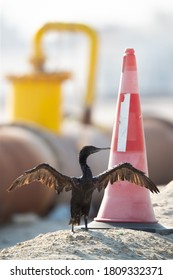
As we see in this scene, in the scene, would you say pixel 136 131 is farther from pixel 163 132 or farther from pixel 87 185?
pixel 163 132

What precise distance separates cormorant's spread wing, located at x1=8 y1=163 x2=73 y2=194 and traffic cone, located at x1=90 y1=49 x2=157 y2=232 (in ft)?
1.99

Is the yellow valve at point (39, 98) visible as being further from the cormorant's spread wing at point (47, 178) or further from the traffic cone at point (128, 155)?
the cormorant's spread wing at point (47, 178)

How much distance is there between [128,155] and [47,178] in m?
0.80

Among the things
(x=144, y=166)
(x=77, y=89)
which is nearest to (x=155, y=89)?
(x=77, y=89)

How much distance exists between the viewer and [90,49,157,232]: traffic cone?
6.93 m

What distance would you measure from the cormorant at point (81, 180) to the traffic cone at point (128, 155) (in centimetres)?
40

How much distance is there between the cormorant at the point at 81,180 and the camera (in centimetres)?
641

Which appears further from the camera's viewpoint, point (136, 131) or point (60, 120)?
point (60, 120)

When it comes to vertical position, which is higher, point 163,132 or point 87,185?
point 163,132

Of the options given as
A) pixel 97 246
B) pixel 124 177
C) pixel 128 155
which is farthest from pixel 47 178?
pixel 128 155

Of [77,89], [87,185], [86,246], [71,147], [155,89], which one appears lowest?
[86,246]

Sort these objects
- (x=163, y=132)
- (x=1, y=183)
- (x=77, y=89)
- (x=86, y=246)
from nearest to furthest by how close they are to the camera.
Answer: (x=86, y=246)
(x=1, y=183)
(x=163, y=132)
(x=77, y=89)

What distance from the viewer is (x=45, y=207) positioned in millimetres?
12977

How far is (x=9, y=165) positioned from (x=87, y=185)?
5.73 metres
